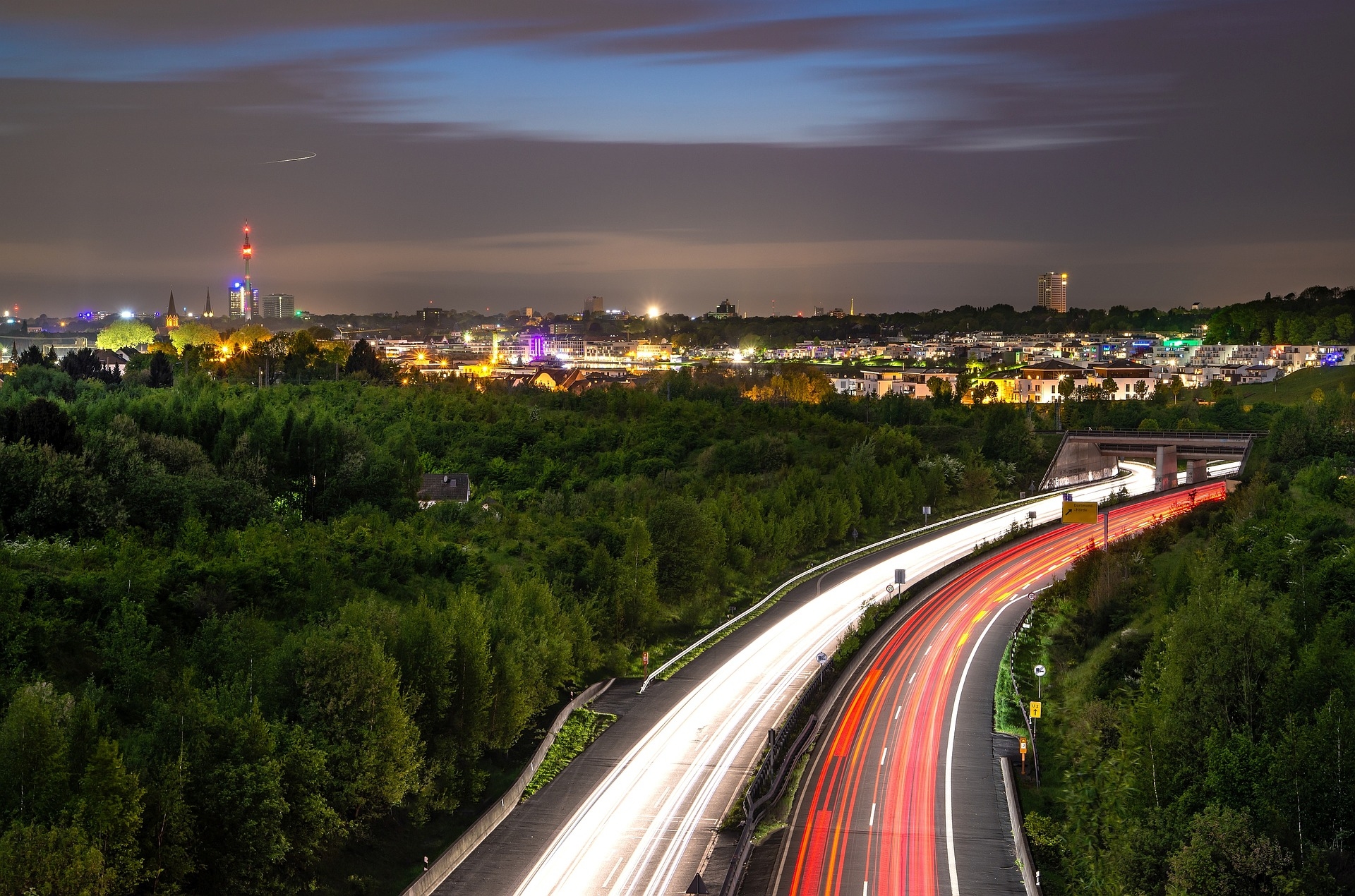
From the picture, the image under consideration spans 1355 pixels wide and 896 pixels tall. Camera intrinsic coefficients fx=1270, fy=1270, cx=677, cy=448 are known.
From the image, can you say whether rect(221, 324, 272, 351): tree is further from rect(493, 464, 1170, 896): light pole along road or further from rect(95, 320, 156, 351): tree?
rect(493, 464, 1170, 896): light pole along road

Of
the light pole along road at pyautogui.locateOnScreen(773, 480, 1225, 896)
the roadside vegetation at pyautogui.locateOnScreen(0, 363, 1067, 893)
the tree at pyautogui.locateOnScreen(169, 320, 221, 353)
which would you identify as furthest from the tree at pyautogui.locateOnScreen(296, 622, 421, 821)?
the tree at pyautogui.locateOnScreen(169, 320, 221, 353)

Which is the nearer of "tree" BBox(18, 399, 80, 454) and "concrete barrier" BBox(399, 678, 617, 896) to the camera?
"concrete barrier" BBox(399, 678, 617, 896)

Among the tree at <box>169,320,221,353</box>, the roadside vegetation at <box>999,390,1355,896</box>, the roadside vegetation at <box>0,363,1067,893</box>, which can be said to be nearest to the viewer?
the roadside vegetation at <box>0,363,1067,893</box>

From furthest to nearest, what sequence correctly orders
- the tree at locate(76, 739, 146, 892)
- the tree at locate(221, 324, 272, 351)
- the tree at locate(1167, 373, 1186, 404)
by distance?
the tree at locate(221, 324, 272, 351), the tree at locate(1167, 373, 1186, 404), the tree at locate(76, 739, 146, 892)

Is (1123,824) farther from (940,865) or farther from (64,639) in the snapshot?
(64,639)

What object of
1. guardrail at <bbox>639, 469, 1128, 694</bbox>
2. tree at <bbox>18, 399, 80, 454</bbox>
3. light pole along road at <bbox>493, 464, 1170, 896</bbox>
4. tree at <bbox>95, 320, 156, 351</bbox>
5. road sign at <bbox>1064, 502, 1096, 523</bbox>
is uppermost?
tree at <bbox>95, 320, 156, 351</bbox>

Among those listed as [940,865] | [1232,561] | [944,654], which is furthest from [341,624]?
[1232,561]

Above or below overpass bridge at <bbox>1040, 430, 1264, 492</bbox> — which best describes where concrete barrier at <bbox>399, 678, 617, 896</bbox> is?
below
